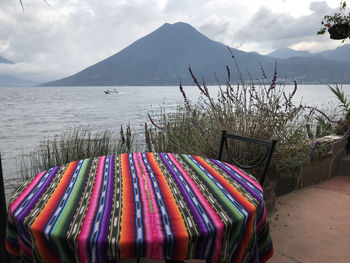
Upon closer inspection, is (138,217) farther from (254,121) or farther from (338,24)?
(338,24)

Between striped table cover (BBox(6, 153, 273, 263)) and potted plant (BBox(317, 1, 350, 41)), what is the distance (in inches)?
143

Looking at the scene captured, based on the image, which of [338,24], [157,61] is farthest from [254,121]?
[157,61]

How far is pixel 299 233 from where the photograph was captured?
1967mm

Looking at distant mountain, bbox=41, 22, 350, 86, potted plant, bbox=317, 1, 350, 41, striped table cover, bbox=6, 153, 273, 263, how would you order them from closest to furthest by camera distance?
striped table cover, bbox=6, 153, 273, 263
potted plant, bbox=317, 1, 350, 41
distant mountain, bbox=41, 22, 350, 86

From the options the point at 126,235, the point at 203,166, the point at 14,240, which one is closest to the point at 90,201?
the point at 126,235

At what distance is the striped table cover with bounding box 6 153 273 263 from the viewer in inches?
27.2

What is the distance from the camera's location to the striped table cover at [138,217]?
2.27ft

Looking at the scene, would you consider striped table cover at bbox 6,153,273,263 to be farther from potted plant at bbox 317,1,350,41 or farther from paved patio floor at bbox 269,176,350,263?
potted plant at bbox 317,1,350,41

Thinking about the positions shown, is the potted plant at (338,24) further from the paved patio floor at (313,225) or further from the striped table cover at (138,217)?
the striped table cover at (138,217)

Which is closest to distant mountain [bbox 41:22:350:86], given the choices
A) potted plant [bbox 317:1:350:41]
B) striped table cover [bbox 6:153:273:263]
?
potted plant [bbox 317:1:350:41]

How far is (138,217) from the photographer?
774 millimetres

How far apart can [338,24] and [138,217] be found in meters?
4.19

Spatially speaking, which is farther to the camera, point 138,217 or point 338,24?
point 338,24

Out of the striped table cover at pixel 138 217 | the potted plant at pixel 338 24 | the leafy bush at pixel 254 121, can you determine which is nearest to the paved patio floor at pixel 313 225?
the leafy bush at pixel 254 121
